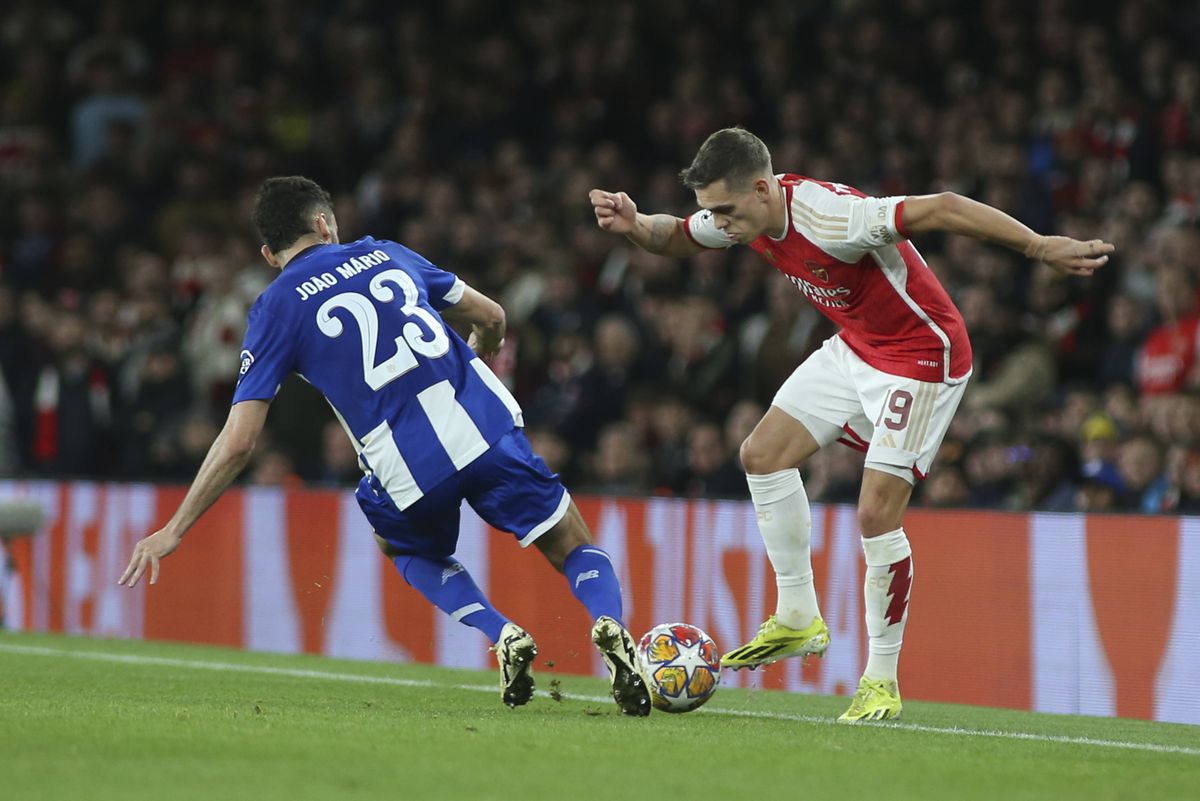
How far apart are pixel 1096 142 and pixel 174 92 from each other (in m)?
10.1

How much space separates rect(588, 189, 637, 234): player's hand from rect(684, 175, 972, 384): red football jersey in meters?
0.33

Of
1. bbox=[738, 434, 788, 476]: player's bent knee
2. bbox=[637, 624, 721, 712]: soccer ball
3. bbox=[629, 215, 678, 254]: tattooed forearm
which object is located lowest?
bbox=[637, 624, 721, 712]: soccer ball

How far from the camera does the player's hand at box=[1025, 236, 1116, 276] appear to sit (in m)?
6.38

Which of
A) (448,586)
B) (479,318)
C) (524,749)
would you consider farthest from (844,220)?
(524,749)

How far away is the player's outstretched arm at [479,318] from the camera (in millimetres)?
7570


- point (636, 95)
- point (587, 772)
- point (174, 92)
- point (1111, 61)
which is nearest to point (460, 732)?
point (587, 772)

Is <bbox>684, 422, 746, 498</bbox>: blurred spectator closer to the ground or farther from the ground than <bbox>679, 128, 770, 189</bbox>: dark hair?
closer to the ground

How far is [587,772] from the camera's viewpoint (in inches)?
210

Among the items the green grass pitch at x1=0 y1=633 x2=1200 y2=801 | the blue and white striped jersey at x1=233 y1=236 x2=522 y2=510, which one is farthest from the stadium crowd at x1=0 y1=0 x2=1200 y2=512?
the blue and white striped jersey at x1=233 y1=236 x2=522 y2=510

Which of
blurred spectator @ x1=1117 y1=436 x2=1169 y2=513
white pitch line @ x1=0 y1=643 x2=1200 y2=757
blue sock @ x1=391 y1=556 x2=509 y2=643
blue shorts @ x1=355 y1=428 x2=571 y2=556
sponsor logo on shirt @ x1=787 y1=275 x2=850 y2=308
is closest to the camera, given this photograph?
white pitch line @ x1=0 y1=643 x2=1200 y2=757

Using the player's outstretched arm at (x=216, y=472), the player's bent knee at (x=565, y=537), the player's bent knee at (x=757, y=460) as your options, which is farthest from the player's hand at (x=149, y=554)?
the player's bent knee at (x=757, y=460)

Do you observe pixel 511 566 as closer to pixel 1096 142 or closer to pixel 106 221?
pixel 1096 142

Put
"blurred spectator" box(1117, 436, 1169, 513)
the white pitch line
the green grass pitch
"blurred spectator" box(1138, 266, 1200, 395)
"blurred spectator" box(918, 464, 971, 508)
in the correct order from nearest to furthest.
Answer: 1. the green grass pitch
2. the white pitch line
3. "blurred spectator" box(1117, 436, 1169, 513)
4. "blurred spectator" box(918, 464, 971, 508)
5. "blurred spectator" box(1138, 266, 1200, 395)

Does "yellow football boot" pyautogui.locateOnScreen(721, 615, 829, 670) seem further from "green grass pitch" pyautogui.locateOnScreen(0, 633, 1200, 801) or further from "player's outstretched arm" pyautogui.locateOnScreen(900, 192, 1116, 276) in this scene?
"player's outstretched arm" pyautogui.locateOnScreen(900, 192, 1116, 276)
